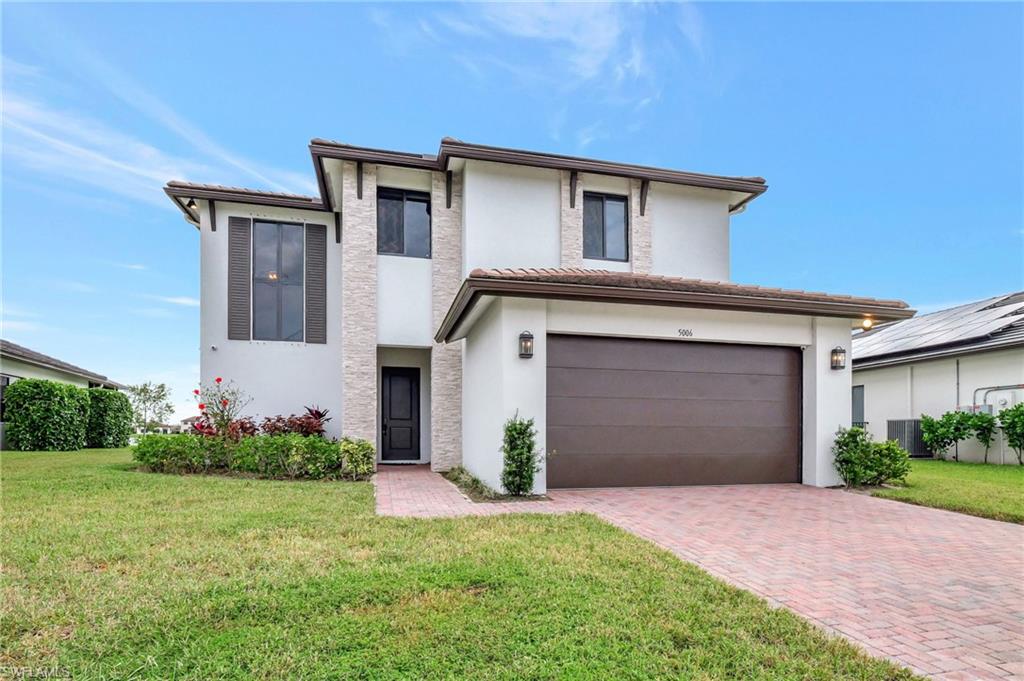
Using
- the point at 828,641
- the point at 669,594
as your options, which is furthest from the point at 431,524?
the point at 828,641

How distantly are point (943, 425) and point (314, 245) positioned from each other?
17.4 meters

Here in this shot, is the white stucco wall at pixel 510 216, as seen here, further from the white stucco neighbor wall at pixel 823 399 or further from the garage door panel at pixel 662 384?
the white stucco neighbor wall at pixel 823 399

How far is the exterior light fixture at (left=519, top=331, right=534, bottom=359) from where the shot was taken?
24.3 feet

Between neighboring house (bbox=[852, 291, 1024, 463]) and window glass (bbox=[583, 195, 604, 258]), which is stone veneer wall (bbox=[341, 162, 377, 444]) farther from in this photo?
neighboring house (bbox=[852, 291, 1024, 463])

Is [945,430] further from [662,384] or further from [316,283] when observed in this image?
[316,283]

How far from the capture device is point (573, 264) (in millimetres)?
11320

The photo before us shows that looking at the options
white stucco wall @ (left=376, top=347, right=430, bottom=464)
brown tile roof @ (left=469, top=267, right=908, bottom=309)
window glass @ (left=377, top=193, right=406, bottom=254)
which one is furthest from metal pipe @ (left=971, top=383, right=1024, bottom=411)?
window glass @ (left=377, top=193, right=406, bottom=254)

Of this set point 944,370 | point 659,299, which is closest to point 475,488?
point 659,299

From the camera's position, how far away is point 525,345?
7.39 m

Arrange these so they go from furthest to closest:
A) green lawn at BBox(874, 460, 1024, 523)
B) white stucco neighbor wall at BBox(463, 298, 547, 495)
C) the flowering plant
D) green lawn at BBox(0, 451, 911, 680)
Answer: the flowering plant
white stucco neighbor wall at BBox(463, 298, 547, 495)
green lawn at BBox(874, 460, 1024, 523)
green lawn at BBox(0, 451, 911, 680)

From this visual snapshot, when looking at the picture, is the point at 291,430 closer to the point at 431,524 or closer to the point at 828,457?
the point at 431,524

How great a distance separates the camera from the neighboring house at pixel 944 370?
1277 cm

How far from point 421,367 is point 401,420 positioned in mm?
1431

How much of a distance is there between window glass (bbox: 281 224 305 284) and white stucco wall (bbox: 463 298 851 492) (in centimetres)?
614
